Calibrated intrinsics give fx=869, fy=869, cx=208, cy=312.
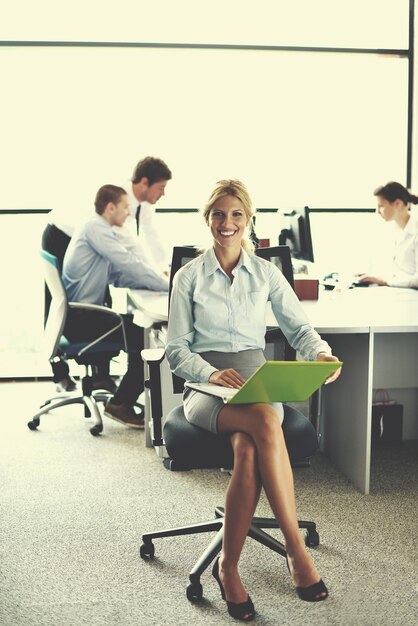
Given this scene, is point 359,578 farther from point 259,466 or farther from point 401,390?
point 401,390

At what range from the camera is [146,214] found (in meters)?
5.59

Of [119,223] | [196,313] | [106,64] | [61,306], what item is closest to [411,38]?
[106,64]

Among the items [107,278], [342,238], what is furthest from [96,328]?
[342,238]

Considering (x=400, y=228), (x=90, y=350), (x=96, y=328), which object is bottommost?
(x=90, y=350)

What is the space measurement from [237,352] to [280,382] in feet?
1.52

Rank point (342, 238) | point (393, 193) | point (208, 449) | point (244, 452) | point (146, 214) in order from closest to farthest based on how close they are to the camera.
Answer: point (244, 452), point (208, 449), point (393, 193), point (146, 214), point (342, 238)

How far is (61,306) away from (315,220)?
2.47 meters

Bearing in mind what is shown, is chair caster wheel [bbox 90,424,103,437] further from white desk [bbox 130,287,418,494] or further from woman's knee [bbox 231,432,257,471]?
woman's knee [bbox 231,432,257,471]

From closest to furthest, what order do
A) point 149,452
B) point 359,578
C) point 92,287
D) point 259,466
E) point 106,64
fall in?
point 259,466 < point 359,578 < point 149,452 < point 92,287 < point 106,64

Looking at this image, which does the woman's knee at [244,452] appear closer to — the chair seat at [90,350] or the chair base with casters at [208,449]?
the chair base with casters at [208,449]

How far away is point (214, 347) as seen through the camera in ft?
9.66

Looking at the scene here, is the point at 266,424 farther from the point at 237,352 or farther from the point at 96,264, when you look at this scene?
the point at 96,264

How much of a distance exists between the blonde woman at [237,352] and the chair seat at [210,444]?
4 centimetres

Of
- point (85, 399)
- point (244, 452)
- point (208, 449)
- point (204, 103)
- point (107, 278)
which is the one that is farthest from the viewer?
point (204, 103)
